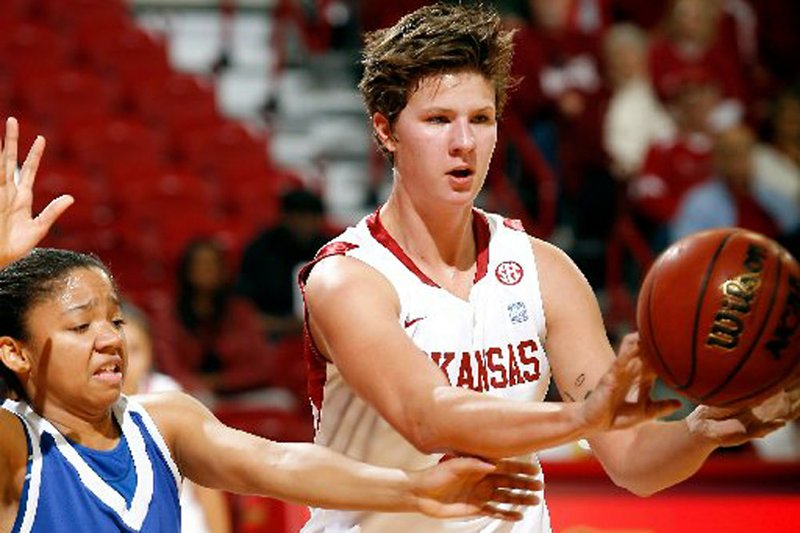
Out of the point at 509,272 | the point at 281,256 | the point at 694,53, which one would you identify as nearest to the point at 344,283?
the point at 509,272

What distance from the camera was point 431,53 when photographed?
3.23 m

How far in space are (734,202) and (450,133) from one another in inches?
207

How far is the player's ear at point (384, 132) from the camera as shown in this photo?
3.36 metres

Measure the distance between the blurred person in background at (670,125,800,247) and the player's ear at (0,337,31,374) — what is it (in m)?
5.44

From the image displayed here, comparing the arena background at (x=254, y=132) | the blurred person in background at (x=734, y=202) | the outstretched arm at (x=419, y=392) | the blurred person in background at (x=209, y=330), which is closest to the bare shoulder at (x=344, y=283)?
the outstretched arm at (x=419, y=392)

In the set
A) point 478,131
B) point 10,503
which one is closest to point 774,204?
point 478,131

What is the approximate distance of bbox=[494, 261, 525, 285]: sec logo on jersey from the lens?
3.38 metres

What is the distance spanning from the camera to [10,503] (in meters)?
2.99

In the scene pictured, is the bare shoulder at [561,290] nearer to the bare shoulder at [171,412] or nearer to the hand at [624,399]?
the hand at [624,399]

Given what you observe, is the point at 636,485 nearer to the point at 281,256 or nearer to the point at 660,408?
the point at 660,408

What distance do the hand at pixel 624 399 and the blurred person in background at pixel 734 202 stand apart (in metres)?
5.40

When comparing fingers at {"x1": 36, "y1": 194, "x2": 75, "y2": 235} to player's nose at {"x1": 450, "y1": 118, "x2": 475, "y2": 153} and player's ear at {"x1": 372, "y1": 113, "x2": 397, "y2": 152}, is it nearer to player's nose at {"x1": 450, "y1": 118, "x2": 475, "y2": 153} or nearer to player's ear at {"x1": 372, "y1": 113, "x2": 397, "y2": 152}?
player's ear at {"x1": 372, "y1": 113, "x2": 397, "y2": 152}

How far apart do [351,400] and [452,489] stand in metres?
0.43

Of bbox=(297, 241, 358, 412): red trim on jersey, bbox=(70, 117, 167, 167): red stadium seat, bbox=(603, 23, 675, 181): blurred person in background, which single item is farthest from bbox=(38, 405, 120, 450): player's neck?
bbox=(603, 23, 675, 181): blurred person in background
